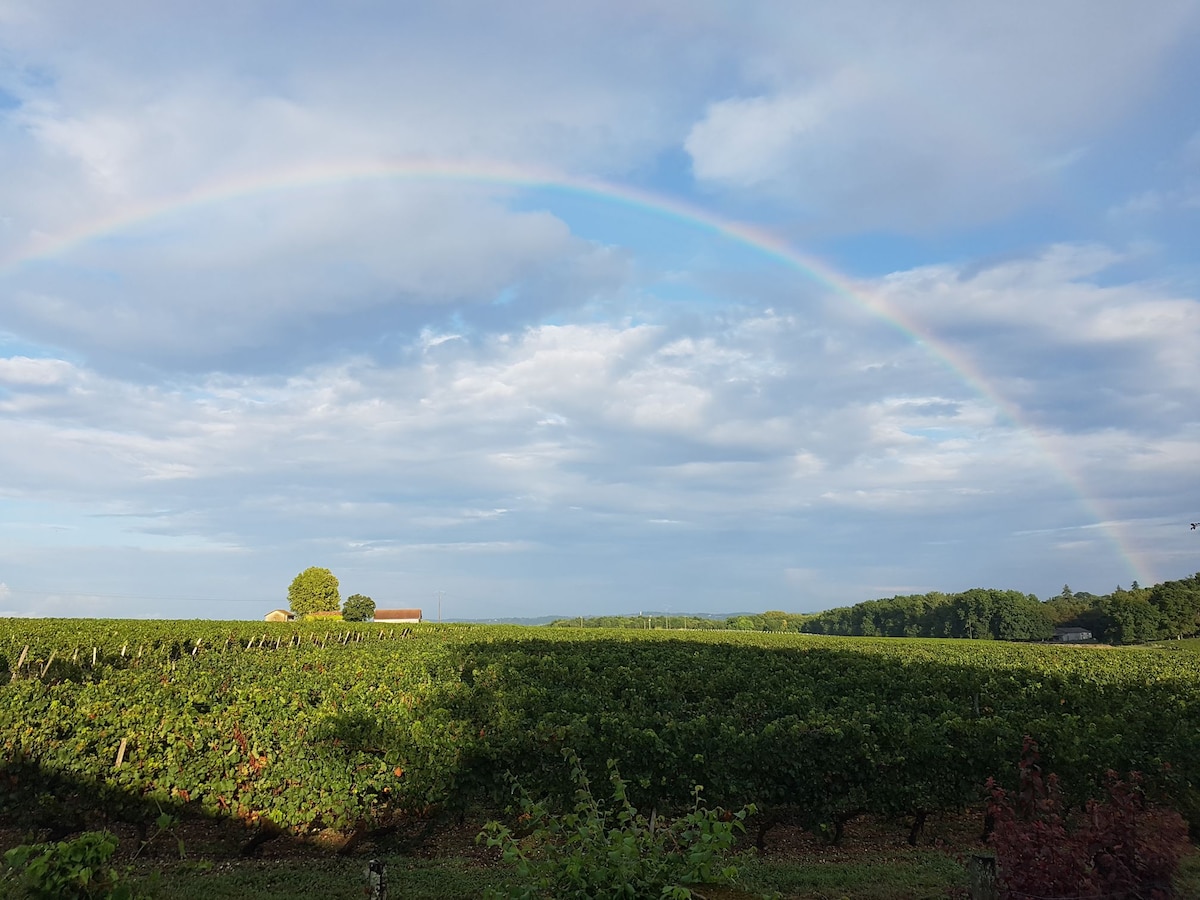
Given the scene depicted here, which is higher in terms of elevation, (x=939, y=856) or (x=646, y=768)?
(x=646, y=768)

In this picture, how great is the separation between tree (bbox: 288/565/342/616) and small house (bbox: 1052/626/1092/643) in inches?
4225

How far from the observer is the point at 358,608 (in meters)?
110

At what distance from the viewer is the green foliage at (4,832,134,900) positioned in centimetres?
324

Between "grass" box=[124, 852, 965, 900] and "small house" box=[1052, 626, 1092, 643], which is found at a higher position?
"grass" box=[124, 852, 965, 900]

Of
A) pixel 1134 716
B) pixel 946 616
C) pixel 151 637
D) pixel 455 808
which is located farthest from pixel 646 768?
pixel 946 616

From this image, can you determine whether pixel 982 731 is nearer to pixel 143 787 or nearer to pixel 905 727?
pixel 905 727

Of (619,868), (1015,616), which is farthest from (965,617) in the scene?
(619,868)

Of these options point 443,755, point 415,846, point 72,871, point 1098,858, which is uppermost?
point 72,871

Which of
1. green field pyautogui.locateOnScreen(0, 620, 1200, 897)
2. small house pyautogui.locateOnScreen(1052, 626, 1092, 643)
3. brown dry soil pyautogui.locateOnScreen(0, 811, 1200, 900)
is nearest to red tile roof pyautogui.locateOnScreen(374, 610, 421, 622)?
small house pyautogui.locateOnScreen(1052, 626, 1092, 643)

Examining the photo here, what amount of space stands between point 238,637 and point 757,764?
43.7 meters

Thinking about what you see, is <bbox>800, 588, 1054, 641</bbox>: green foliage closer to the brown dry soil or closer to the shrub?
the brown dry soil

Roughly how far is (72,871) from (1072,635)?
125 meters

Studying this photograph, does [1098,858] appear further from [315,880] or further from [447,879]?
[315,880]

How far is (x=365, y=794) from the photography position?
33.1 ft
